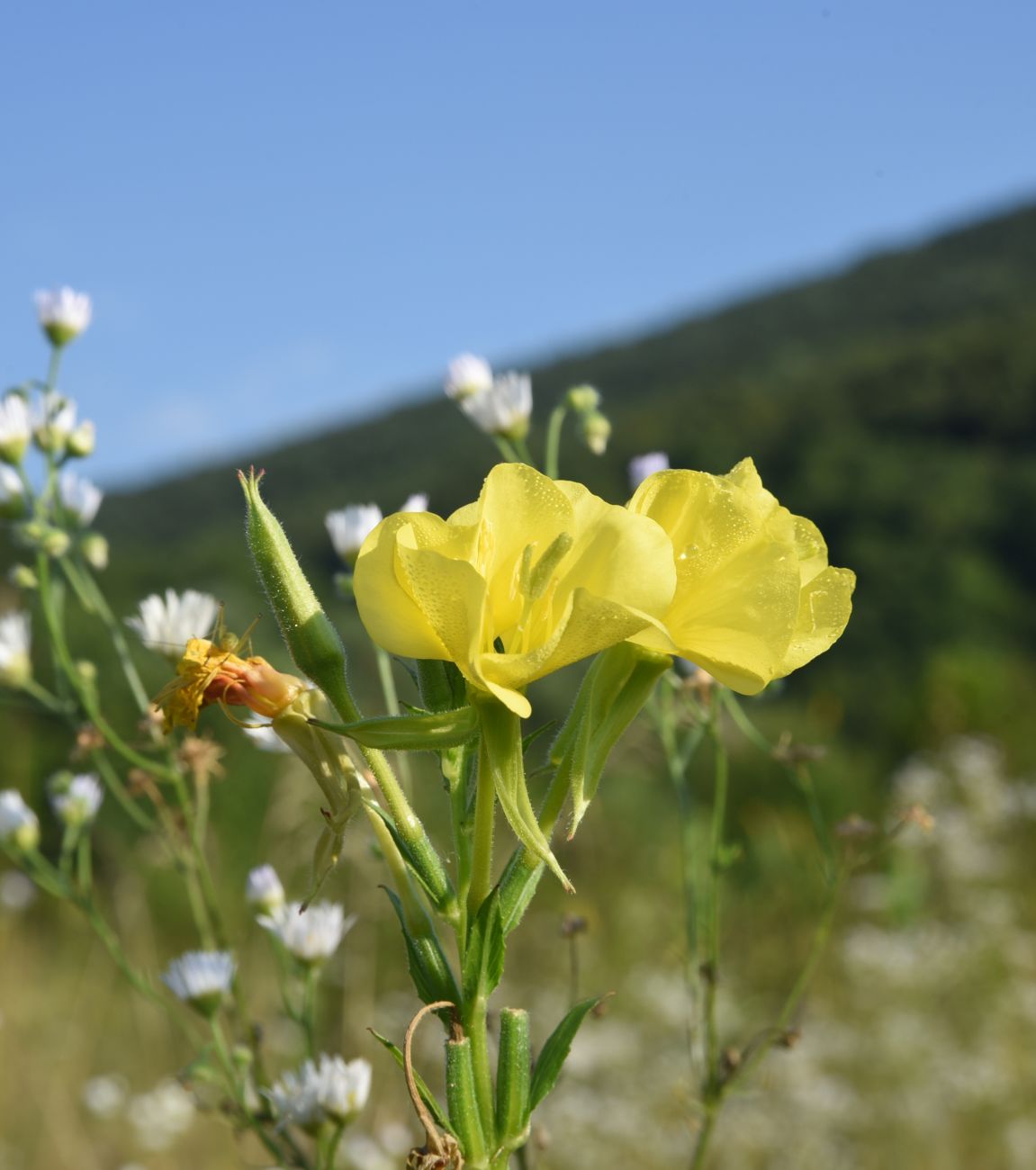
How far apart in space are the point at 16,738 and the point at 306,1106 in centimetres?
852

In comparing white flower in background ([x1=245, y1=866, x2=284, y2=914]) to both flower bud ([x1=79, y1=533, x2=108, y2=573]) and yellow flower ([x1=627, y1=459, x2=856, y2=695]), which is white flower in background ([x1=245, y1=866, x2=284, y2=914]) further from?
yellow flower ([x1=627, y1=459, x2=856, y2=695])

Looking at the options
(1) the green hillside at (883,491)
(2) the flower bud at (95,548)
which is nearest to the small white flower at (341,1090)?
(2) the flower bud at (95,548)

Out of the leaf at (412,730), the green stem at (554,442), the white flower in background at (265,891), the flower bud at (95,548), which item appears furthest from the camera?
the flower bud at (95,548)

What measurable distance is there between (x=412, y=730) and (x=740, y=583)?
319mm

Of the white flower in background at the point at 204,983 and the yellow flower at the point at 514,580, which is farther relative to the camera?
the white flower in background at the point at 204,983

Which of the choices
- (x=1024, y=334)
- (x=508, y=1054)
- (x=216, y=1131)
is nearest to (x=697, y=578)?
(x=508, y=1054)

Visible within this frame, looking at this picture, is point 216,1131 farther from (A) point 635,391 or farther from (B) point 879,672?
(A) point 635,391

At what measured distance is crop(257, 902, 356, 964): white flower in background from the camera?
2.00 metres

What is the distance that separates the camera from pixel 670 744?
7.28ft

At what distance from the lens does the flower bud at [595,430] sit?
2441 millimetres

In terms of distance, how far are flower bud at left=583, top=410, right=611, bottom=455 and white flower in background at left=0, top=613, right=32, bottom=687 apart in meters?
1.21

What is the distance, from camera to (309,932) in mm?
2029

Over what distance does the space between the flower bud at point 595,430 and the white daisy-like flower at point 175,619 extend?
2.76ft

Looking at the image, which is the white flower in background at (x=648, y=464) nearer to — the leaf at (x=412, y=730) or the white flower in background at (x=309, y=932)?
the white flower in background at (x=309, y=932)
